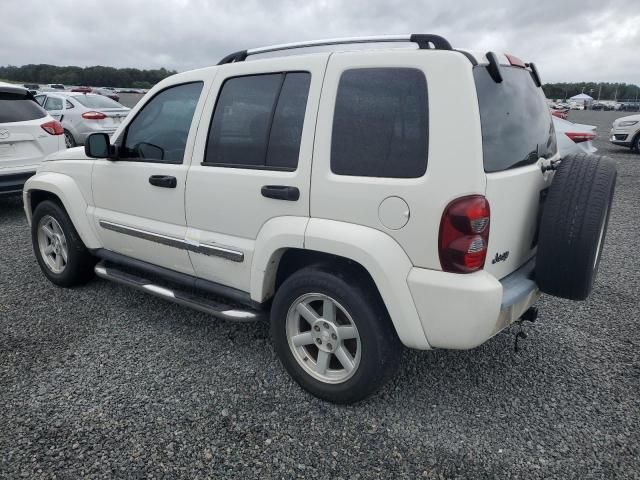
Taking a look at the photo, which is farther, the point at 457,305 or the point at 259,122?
the point at 259,122

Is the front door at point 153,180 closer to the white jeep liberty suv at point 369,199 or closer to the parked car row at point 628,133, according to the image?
the white jeep liberty suv at point 369,199

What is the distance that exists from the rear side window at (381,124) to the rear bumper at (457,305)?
0.51 meters

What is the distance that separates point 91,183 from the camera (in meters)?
3.74

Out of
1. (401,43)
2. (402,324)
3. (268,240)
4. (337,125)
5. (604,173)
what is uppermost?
(401,43)

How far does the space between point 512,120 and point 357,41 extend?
92 cm

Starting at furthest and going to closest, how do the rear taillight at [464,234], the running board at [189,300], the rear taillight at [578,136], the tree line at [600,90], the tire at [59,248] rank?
1. the tree line at [600,90]
2. the rear taillight at [578,136]
3. the tire at [59,248]
4. the running board at [189,300]
5. the rear taillight at [464,234]

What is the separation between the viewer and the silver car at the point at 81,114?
36.3 feet

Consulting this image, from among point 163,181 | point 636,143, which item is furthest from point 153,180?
point 636,143

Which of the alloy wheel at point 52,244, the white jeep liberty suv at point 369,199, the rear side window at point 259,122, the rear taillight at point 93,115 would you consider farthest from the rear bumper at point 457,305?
the rear taillight at point 93,115

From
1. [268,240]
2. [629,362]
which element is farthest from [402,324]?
[629,362]

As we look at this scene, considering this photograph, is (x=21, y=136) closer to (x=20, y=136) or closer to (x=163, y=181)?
(x=20, y=136)

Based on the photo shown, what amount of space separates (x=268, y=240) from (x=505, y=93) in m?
1.46

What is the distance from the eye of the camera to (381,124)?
234 centimetres

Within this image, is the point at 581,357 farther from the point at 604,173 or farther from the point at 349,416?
the point at 349,416
